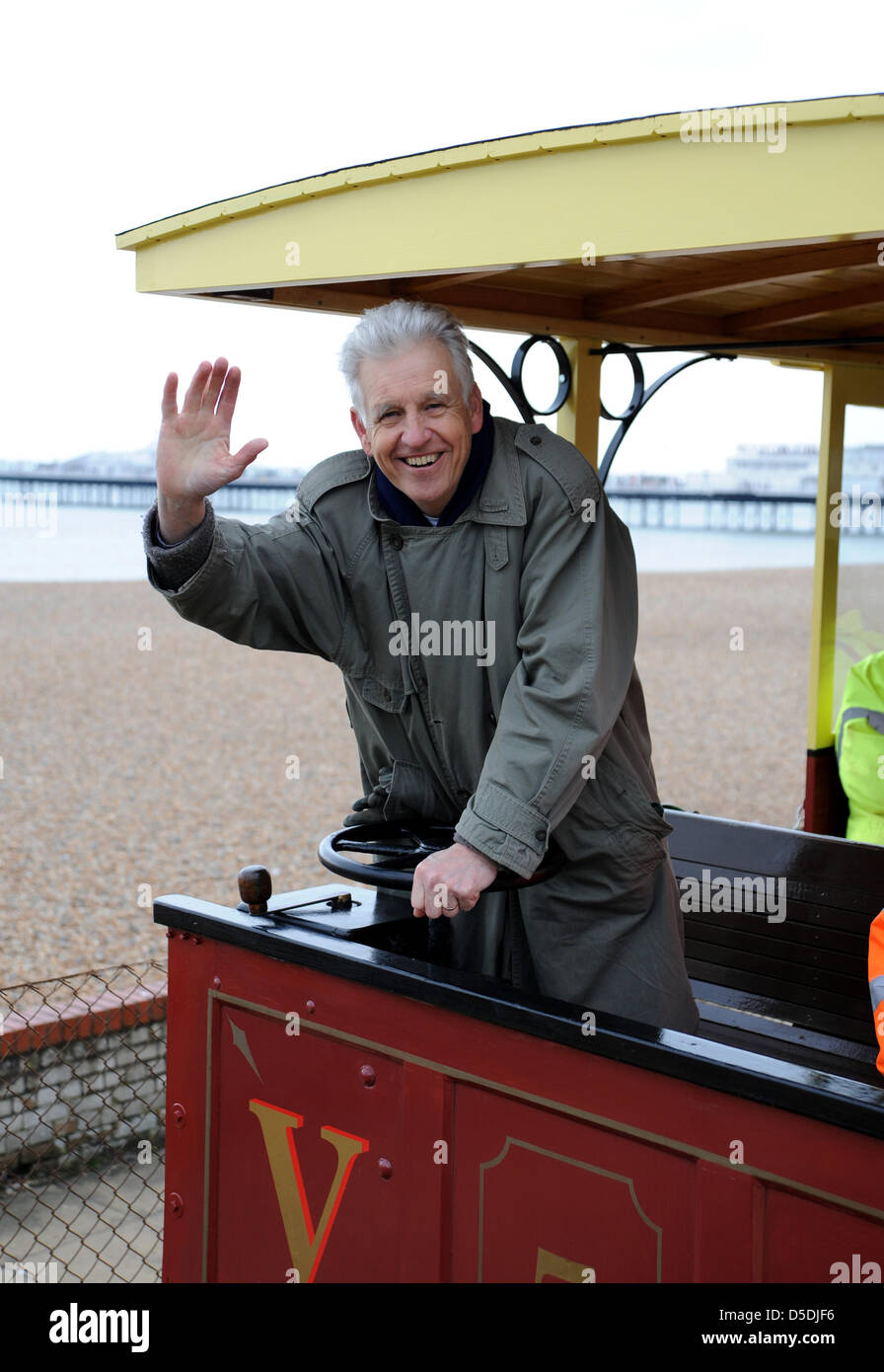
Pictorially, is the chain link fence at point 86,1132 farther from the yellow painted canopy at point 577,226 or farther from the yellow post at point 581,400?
the yellow painted canopy at point 577,226

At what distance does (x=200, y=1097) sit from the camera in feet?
8.91

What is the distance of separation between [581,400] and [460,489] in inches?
49.5

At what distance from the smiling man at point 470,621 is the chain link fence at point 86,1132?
2163 mm

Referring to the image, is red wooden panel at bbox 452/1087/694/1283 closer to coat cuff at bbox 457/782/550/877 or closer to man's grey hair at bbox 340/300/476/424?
coat cuff at bbox 457/782/550/877

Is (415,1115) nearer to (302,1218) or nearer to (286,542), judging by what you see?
(302,1218)

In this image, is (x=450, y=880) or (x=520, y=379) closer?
(x=450, y=880)

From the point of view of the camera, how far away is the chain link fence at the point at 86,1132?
4.39 metres

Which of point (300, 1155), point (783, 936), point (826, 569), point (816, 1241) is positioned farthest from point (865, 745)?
point (816, 1241)

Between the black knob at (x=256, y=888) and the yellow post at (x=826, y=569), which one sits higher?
the yellow post at (x=826, y=569)

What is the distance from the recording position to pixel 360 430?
2.41 m

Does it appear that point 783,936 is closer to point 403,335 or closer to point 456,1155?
point 456,1155

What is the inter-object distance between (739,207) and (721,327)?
214 centimetres

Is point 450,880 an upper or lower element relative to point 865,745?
upper

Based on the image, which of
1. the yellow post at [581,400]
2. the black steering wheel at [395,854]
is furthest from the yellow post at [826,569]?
the black steering wheel at [395,854]
